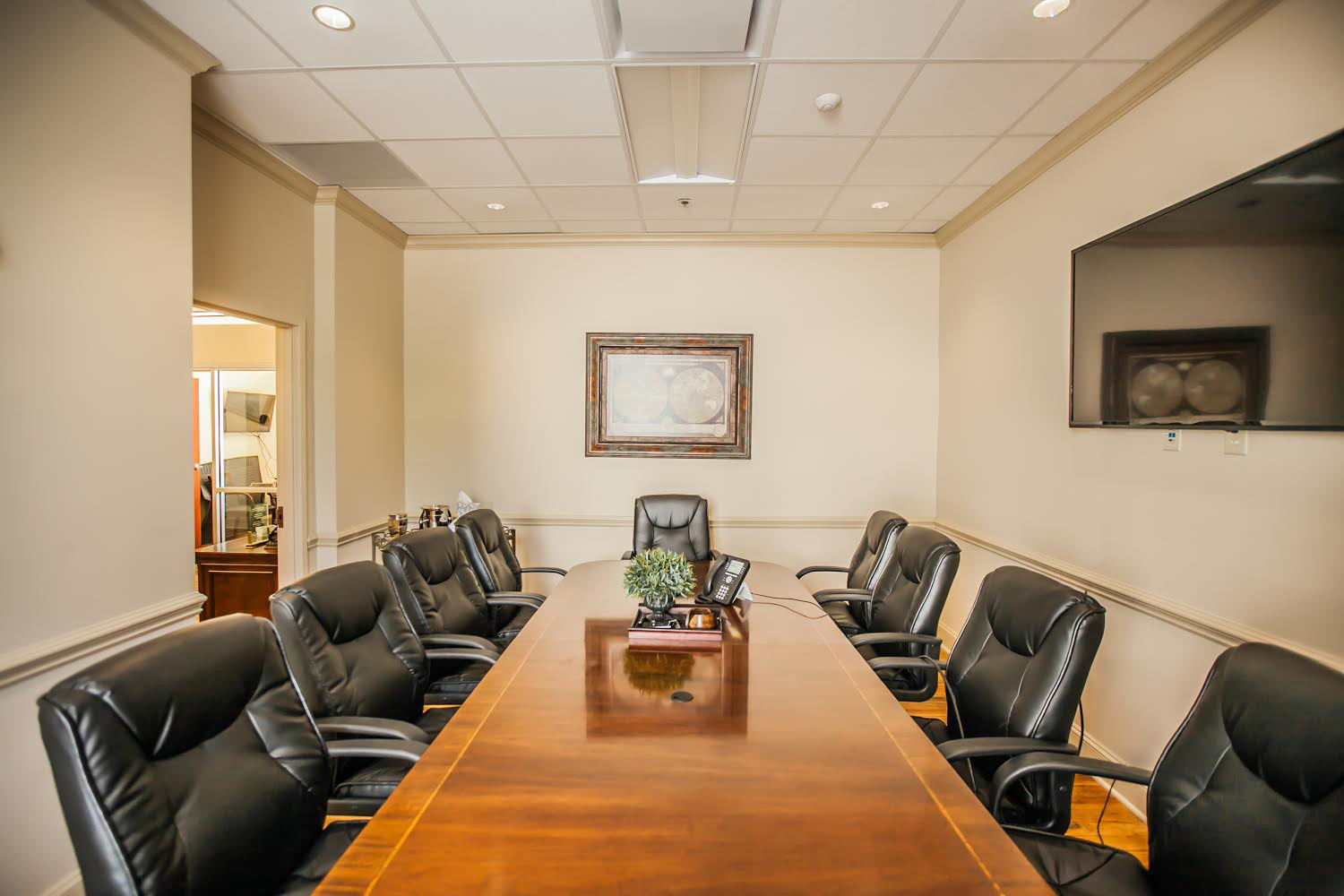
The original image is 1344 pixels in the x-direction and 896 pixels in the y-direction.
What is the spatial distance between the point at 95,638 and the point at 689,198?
3.60m

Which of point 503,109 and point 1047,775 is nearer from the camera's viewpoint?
point 1047,775

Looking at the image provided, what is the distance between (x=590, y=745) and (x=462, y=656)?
40.8 inches

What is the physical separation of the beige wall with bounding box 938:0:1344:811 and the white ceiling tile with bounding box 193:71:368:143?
3585mm

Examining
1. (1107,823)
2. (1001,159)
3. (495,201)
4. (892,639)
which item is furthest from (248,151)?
(1107,823)

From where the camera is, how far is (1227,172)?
2105 mm

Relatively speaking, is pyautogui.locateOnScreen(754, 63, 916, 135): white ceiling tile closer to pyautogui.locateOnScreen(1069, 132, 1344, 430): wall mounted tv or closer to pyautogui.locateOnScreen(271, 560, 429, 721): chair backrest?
pyautogui.locateOnScreen(1069, 132, 1344, 430): wall mounted tv

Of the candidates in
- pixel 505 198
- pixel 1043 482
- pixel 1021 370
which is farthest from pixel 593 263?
pixel 1043 482

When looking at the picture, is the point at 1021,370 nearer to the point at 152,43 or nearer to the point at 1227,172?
the point at 1227,172

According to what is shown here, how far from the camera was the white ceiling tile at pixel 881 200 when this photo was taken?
3.67 m

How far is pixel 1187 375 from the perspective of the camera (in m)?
2.18

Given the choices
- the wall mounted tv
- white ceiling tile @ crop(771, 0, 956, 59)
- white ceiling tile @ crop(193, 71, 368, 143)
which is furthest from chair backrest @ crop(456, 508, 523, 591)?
the wall mounted tv

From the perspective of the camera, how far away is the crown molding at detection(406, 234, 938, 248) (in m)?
4.58

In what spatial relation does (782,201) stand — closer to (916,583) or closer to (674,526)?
(674,526)

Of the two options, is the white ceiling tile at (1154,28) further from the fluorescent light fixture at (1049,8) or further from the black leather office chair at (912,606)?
the black leather office chair at (912,606)
